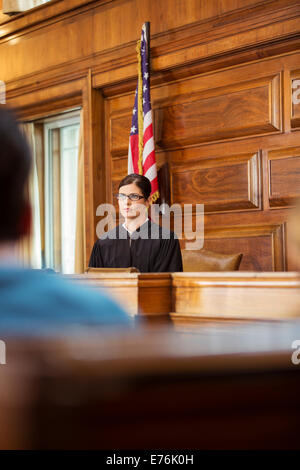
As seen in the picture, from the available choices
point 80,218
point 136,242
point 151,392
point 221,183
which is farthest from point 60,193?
point 151,392

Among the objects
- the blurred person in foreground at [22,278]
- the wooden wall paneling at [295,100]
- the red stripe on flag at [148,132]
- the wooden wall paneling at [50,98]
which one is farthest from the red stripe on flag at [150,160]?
the blurred person in foreground at [22,278]

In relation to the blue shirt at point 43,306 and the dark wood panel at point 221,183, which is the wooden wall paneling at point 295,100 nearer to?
the dark wood panel at point 221,183

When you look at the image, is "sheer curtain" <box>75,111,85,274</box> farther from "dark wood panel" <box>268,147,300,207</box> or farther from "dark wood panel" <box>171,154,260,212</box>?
"dark wood panel" <box>268,147,300,207</box>

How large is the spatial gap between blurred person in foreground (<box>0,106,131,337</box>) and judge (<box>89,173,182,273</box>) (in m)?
3.22

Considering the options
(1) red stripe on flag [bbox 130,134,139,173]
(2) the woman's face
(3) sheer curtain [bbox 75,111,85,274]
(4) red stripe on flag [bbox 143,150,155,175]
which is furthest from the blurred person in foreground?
(3) sheer curtain [bbox 75,111,85,274]

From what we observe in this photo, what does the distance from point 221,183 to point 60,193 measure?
250cm

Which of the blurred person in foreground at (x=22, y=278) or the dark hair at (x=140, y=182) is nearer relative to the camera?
the blurred person in foreground at (x=22, y=278)

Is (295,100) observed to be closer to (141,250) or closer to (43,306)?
(141,250)

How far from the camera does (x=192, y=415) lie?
0.57 m

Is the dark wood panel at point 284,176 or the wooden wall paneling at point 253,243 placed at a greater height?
the dark wood panel at point 284,176

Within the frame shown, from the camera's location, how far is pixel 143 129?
5109 mm

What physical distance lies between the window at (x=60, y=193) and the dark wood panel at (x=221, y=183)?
183 centimetres

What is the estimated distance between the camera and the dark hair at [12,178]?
681mm

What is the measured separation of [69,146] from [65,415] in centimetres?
636
